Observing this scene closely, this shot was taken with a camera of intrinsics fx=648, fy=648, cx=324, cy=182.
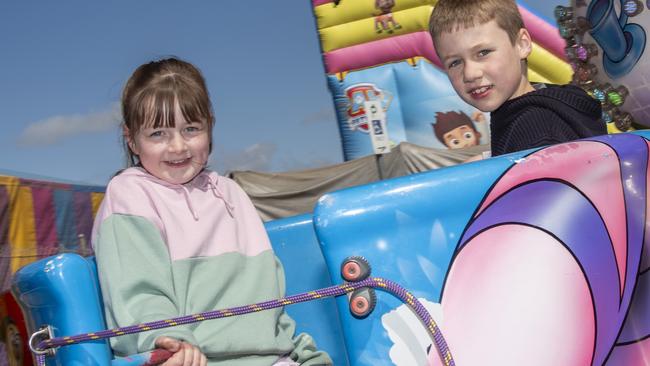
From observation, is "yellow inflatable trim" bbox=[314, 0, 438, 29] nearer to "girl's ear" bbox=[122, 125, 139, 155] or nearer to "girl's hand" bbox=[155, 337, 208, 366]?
"girl's ear" bbox=[122, 125, 139, 155]

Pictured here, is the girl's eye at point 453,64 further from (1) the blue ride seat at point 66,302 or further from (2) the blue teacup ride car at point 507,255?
(1) the blue ride seat at point 66,302

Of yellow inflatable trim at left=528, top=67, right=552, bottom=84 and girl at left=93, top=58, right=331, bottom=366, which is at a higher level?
yellow inflatable trim at left=528, top=67, right=552, bottom=84

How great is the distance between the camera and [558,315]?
100 cm

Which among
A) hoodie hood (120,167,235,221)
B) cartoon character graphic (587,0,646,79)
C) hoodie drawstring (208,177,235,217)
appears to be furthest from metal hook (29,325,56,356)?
cartoon character graphic (587,0,646,79)

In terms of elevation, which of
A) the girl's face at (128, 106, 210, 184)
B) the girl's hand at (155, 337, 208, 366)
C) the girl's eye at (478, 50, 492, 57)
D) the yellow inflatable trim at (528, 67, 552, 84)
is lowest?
the girl's hand at (155, 337, 208, 366)

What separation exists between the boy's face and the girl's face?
558 mm

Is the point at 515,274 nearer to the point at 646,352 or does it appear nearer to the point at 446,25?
the point at 646,352

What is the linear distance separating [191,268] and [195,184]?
0.77ft

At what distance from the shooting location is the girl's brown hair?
1342 millimetres

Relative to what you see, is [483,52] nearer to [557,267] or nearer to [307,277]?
[557,267]

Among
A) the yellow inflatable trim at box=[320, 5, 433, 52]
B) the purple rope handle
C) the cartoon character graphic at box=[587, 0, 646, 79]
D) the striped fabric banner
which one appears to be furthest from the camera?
the yellow inflatable trim at box=[320, 5, 433, 52]

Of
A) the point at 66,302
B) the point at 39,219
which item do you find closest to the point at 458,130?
the point at 39,219

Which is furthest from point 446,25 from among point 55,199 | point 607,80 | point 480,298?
point 55,199

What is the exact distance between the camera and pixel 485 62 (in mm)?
1375
